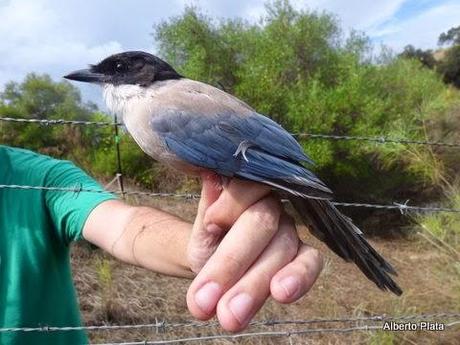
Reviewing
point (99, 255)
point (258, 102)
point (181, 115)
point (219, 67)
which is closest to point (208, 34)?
point (219, 67)

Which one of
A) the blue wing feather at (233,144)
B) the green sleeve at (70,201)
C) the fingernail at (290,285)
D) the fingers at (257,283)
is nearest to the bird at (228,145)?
the blue wing feather at (233,144)

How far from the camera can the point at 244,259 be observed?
1110mm

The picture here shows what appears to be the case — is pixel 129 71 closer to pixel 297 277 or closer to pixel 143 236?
pixel 143 236

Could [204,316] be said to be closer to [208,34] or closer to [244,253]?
[244,253]

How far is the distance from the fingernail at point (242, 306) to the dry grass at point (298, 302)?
3.28 m

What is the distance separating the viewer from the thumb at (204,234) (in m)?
1.18

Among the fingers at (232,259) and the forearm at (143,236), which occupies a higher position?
the fingers at (232,259)

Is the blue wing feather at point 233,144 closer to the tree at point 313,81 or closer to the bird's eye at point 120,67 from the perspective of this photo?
the bird's eye at point 120,67

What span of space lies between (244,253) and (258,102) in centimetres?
785

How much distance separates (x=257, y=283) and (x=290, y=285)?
2.9 inches

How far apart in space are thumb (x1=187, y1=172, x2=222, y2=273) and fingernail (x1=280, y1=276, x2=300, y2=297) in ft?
0.63

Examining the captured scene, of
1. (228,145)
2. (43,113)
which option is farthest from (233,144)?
(43,113)

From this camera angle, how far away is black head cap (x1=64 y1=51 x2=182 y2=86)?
1.59 meters

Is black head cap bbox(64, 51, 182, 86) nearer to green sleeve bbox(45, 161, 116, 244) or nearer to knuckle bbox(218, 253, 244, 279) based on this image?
green sleeve bbox(45, 161, 116, 244)
